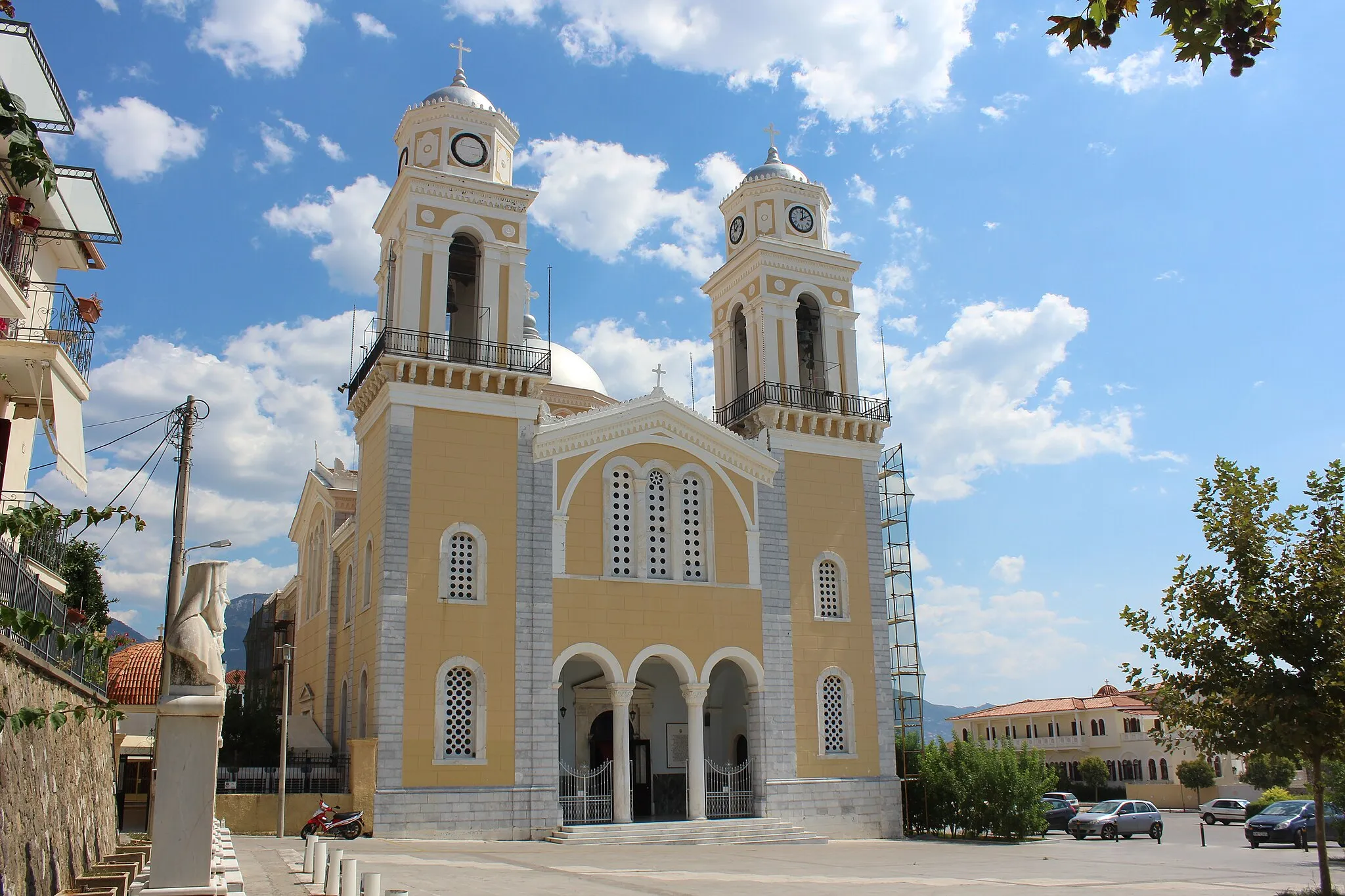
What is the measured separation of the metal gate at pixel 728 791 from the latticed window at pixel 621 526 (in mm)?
5132

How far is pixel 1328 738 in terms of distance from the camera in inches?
495

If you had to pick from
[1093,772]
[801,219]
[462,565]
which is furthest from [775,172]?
[1093,772]

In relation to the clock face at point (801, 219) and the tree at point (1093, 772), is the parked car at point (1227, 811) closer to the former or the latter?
the tree at point (1093, 772)

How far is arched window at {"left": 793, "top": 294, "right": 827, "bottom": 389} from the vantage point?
29.9 m

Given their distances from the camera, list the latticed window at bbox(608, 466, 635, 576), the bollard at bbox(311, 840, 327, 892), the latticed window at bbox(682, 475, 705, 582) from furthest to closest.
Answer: the latticed window at bbox(682, 475, 705, 582) → the latticed window at bbox(608, 466, 635, 576) → the bollard at bbox(311, 840, 327, 892)

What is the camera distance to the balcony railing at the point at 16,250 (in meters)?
15.3

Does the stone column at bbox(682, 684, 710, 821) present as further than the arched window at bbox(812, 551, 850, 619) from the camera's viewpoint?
No

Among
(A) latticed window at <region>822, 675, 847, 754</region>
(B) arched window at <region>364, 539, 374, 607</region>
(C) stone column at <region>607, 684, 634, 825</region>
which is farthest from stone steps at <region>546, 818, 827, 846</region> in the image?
(B) arched window at <region>364, 539, 374, 607</region>

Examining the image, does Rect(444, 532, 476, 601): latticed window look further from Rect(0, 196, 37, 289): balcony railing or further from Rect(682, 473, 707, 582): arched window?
Rect(0, 196, 37, 289): balcony railing

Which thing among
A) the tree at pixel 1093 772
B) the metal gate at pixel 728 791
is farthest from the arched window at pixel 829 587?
the tree at pixel 1093 772

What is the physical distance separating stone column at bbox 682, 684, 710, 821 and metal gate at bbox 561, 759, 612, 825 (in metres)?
1.86

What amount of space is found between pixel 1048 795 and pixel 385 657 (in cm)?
2869

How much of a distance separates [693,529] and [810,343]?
7.36 metres

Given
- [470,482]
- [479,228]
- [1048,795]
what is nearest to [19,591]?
[470,482]
